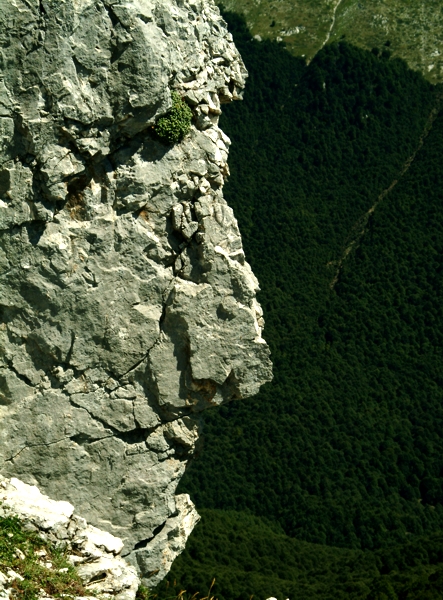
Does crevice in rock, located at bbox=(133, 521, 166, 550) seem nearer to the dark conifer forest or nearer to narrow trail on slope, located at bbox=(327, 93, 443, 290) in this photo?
the dark conifer forest

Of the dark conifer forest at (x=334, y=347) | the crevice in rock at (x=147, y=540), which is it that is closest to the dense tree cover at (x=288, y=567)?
the dark conifer forest at (x=334, y=347)

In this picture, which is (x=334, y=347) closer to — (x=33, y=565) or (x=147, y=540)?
(x=147, y=540)

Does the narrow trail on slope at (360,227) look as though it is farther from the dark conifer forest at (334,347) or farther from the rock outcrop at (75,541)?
the rock outcrop at (75,541)

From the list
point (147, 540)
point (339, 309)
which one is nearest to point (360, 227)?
point (339, 309)

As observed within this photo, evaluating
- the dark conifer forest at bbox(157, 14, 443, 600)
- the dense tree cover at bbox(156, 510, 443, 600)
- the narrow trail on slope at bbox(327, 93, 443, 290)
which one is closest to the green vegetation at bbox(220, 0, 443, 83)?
the dark conifer forest at bbox(157, 14, 443, 600)

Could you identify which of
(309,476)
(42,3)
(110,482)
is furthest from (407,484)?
(42,3)

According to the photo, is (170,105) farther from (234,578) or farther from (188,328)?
(234,578)
